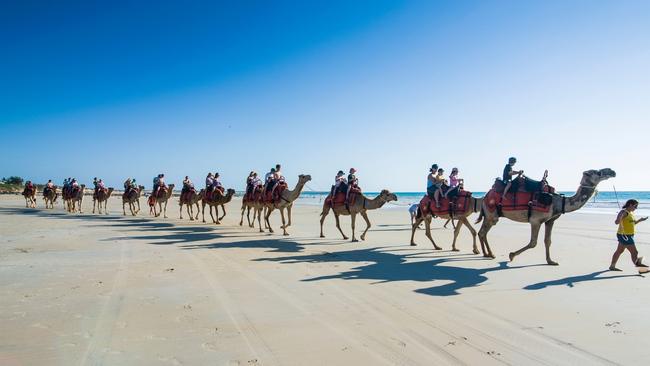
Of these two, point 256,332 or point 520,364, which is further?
point 256,332

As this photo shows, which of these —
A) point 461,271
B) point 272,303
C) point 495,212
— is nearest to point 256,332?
point 272,303

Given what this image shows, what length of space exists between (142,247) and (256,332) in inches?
370

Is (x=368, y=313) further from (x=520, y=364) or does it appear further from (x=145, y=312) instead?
(x=145, y=312)

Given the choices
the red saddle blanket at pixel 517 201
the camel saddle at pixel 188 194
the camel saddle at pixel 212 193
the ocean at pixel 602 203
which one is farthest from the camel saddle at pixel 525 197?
the camel saddle at pixel 188 194

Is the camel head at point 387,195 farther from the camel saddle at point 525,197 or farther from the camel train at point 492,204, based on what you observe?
the camel saddle at point 525,197

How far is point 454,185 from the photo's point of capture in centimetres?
1362

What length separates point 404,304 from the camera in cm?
705

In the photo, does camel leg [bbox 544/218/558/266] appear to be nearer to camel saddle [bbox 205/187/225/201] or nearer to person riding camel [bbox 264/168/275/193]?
person riding camel [bbox 264/168/275/193]

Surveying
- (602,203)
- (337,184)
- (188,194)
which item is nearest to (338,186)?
(337,184)

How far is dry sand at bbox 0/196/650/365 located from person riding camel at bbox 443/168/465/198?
1942 millimetres

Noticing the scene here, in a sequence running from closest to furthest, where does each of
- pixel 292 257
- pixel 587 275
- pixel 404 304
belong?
pixel 404 304, pixel 587 275, pixel 292 257

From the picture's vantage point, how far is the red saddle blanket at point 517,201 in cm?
1101

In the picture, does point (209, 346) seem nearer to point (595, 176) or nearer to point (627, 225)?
point (627, 225)

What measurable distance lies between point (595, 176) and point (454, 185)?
3.89 m
